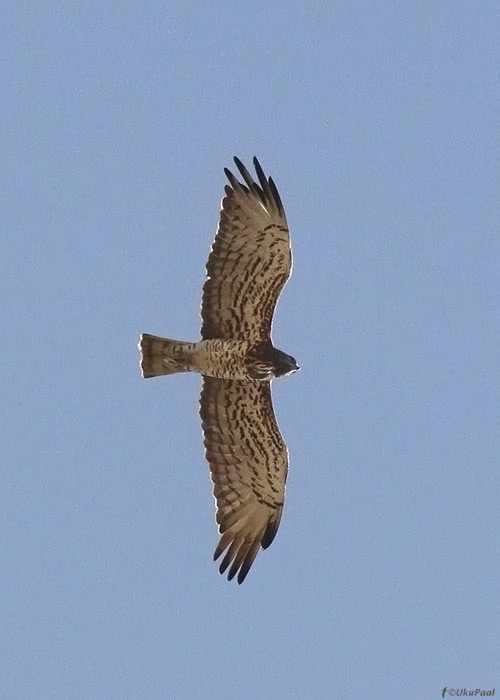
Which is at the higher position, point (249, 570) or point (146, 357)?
point (146, 357)

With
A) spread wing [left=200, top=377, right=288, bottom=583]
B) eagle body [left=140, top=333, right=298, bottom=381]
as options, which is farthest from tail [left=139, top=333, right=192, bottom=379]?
spread wing [left=200, top=377, right=288, bottom=583]

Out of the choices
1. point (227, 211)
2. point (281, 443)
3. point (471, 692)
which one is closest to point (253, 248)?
point (227, 211)

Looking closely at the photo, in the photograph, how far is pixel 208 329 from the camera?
88.4 ft

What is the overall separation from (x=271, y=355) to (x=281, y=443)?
→ 113 cm

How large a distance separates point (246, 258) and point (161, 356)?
1.46 meters

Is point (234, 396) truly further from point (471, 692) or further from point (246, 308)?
point (471, 692)

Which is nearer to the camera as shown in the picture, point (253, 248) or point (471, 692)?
point (253, 248)

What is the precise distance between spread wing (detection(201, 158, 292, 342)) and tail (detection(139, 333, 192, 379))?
1.09 feet

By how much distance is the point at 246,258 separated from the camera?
87.4 ft

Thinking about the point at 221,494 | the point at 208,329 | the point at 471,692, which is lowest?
the point at 471,692

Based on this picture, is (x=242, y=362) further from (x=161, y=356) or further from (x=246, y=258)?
(x=246, y=258)

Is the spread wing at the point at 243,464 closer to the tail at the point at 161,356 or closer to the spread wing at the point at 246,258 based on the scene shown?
the tail at the point at 161,356

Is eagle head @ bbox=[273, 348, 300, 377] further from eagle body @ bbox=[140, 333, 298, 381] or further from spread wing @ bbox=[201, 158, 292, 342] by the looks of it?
spread wing @ bbox=[201, 158, 292, 342]

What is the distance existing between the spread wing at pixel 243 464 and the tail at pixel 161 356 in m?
0.57
